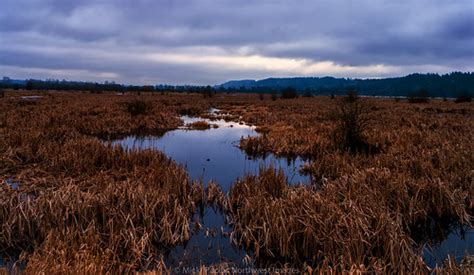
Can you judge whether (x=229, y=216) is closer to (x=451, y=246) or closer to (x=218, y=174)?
(x=218, y=174)

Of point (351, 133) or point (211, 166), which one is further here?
point (351, 133)

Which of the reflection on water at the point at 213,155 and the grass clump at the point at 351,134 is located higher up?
the grass clump at the point at 351,134

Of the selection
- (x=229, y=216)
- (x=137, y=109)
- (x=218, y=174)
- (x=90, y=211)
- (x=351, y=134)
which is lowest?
(x=229, y=216)

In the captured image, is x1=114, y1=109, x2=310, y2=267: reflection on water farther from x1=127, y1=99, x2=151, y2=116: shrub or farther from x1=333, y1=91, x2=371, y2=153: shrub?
x1=127, y1=99, x2=151, y2=116: shrub

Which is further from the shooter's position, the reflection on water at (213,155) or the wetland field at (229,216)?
the reflection on water at (213,155)

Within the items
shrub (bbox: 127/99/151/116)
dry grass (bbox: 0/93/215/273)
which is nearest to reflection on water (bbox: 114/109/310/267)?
dry grass (bbox: 0/93/215/273)

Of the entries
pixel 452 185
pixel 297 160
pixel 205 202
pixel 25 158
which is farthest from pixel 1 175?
pixel 452 185

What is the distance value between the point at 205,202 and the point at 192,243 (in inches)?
84.8

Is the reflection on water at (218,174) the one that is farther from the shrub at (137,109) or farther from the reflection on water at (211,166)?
the shrub at (137,109)

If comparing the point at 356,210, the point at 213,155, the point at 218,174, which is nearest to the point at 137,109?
the point at 213,155

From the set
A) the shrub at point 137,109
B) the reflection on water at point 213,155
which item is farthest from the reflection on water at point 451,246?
the shrub at point 137,109

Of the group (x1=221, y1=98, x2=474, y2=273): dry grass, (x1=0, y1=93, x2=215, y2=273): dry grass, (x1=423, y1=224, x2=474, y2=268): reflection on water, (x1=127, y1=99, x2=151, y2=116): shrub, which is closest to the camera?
(x1=0, y1=93, x2=215, y2=273): dry grass

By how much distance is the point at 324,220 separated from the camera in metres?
6.30

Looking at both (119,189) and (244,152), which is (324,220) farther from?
(244,152)
